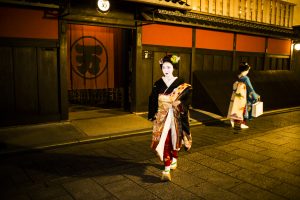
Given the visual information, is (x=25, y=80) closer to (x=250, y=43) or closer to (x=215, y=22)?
(x=215, y=22)

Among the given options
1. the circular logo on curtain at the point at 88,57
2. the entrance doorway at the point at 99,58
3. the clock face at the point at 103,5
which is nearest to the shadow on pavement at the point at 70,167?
the entrance doorway at the point at 99,58

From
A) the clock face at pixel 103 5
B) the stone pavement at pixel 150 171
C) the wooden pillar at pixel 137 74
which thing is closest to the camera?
the stone pavement at pixel 150 171

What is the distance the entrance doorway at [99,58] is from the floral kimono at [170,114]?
17.7 feet

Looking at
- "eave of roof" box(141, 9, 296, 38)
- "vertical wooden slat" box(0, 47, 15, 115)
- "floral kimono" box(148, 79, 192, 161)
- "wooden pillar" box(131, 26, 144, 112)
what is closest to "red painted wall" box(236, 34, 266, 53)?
"eave of roof" box(141, 9, 296, 38)

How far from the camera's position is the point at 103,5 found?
9227mm

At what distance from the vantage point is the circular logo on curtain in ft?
32.0

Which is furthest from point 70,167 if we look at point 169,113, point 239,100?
point 239,100

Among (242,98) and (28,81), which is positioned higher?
(28,81)

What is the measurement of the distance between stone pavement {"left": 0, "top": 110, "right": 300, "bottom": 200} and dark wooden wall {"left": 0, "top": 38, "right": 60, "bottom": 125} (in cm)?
219

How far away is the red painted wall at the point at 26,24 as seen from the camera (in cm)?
768

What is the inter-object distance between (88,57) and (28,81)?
248 centimetres

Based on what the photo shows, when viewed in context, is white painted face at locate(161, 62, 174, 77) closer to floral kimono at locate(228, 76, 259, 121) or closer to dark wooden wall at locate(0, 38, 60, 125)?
floral kimono at locate(228, 76, 259, 121)

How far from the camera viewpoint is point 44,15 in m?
8.21

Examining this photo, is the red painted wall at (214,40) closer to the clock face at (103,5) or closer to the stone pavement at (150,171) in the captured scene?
the clock face at (103,5)
